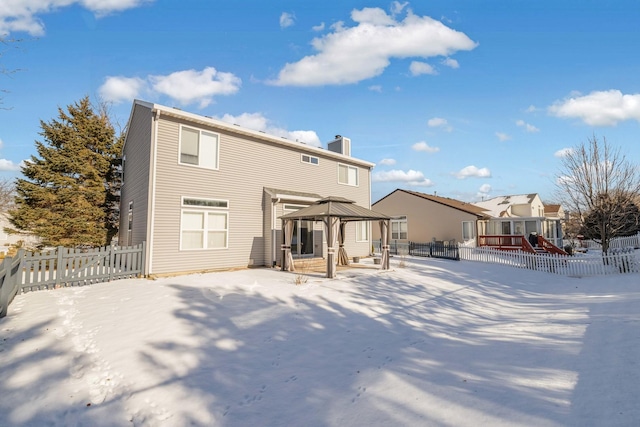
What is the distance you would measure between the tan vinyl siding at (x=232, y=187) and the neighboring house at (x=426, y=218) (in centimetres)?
1601

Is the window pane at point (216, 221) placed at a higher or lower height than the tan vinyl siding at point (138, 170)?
lower

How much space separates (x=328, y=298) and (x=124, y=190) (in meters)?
15.6

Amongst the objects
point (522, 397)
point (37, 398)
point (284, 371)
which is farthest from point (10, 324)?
point (522, 397)

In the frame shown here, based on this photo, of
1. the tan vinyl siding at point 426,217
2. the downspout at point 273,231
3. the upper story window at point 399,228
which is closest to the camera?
the downspout at point 273,231

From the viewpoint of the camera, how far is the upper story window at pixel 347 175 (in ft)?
65.9

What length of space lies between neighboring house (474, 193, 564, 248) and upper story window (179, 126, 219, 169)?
2535 centimetres

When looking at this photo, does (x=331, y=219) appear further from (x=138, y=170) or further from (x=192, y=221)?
(x=138, y=170)

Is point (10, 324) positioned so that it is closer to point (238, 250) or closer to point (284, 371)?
point (284, 371)

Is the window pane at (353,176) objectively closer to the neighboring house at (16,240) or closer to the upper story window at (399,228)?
the upper story window at (399,228)

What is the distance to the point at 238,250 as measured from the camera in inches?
574

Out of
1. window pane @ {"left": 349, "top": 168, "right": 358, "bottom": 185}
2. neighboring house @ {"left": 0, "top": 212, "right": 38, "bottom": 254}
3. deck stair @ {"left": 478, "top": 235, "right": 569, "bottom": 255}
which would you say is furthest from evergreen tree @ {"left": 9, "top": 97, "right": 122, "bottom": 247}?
deck stair @ {"left": 478, "top": 235, "right": 569, "bottom": 255}

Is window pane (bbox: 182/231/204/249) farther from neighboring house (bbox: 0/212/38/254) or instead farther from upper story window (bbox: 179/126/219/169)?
neighboring house (bbox: 0/212/38/254)

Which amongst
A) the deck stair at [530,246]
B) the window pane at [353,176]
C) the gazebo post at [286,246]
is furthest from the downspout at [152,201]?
the deck stair at [530,246]

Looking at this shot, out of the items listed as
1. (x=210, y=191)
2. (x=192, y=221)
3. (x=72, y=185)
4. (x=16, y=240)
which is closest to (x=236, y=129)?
(x=210, y=191)
